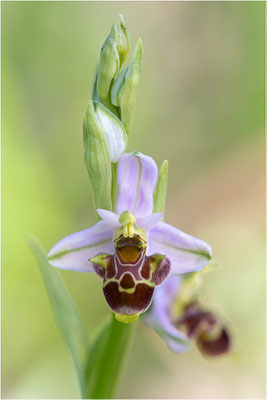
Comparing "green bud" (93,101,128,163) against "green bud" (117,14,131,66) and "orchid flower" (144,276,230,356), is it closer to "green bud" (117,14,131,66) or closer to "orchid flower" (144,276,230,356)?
"green bud" (117,14,131,66)

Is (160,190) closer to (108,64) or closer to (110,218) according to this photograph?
(110,218)

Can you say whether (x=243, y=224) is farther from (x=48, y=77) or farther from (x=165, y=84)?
(x=48, y=77)

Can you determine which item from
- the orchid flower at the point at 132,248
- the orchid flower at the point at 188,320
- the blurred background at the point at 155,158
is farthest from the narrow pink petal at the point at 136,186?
the blurred background at the point at 155,158

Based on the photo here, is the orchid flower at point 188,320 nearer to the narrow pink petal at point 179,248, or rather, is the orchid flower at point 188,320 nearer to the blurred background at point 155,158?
the narrow pink petal at point 179,248

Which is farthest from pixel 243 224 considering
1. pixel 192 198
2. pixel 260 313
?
pixel 260 313

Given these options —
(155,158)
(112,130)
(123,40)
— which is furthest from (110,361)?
(155,158)

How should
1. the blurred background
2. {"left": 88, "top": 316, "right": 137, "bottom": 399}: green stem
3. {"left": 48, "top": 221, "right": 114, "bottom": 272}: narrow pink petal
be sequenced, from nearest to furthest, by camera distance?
{"left": 48, "top": 221, "right": 114, "bottom": 272}: narrow pink petal < {"left": 88, "top": 316, "right": 137, "bottom": 399}: green stem < the blurred background

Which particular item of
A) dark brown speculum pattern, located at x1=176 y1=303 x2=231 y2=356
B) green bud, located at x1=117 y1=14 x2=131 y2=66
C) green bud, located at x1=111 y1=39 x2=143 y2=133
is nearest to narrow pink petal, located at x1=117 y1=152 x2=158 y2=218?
green bud, located at x1=111 y1=39 x2=143 y2=133
